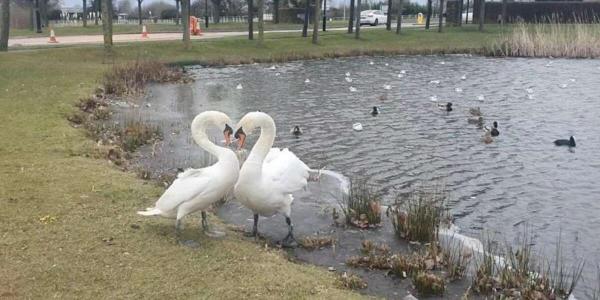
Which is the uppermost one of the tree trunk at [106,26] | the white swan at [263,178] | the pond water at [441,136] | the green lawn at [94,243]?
the tree trunk at [106,26]

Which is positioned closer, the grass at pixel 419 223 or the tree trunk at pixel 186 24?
the grass at pixel 419 223

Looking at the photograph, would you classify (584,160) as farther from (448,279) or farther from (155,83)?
(155,83)

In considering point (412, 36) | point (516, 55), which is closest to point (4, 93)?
point (516, 55)

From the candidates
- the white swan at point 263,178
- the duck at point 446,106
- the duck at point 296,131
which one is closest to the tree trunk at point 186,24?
the duck at point 446,106

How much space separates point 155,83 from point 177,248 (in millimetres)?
22884

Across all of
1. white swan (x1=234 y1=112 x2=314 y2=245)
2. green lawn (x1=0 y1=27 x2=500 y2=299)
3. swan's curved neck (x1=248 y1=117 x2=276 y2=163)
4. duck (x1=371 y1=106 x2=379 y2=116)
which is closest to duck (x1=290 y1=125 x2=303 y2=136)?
duck (x1=371 y1=106 x2=379 y2=116)

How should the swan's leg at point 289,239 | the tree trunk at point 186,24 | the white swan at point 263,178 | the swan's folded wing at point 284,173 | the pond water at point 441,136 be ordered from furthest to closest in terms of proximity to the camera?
the tree trunk at point 186,24 < the pond water at point 441,136 < the swan's leg at point 289,239 < the swan's folded wing at point 284,173 < the white swan at point 263,178

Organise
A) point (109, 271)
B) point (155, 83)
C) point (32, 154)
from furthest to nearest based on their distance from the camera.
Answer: point (155, 83) < point (32, 154) < point (109, 271)

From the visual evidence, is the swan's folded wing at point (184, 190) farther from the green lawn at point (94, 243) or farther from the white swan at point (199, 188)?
the green lawn at point (94, 243)

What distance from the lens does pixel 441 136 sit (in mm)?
18969

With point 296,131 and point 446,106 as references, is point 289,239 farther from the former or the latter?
point 446,106

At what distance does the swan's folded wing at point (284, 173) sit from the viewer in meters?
9.38

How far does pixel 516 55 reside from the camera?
4466 centimetres

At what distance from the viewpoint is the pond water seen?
1130 cm
